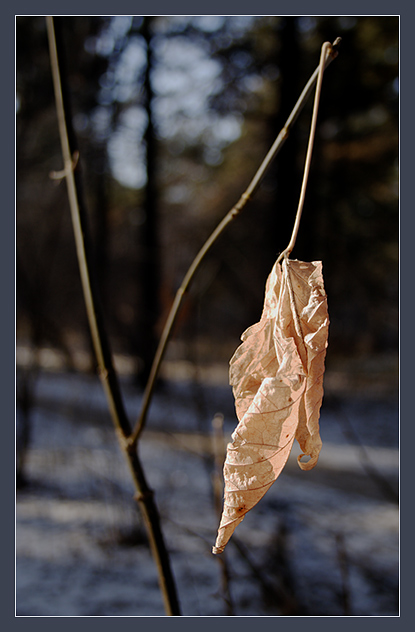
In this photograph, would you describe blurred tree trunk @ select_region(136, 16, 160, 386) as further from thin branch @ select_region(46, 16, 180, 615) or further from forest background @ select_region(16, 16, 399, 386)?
thin branch @ select_region(46, 16, 180, 615)

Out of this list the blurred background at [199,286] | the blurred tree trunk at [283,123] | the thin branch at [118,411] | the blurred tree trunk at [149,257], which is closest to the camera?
the thin branch at [118,411]

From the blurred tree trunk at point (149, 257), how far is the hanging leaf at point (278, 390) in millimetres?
5930

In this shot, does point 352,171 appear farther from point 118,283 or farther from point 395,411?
point 118,283

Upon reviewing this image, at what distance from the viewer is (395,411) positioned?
23.5 ft

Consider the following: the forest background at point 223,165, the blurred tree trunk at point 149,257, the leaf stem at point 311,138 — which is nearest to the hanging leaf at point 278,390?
the leaf stem at point 311,138

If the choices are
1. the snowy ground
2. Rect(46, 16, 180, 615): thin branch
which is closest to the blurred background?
the snowy ground

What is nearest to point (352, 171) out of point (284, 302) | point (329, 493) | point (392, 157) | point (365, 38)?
point (392, 157)

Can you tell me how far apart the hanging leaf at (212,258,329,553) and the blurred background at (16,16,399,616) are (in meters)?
1.73

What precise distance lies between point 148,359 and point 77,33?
12.1ft

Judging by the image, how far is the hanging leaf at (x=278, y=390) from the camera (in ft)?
1.15

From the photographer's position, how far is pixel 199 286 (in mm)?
2771

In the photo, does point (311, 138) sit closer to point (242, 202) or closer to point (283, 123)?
point (242, 202)

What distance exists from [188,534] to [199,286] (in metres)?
1.29

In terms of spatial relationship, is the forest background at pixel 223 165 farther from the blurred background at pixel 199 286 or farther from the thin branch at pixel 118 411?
the thin branch at pixel 118 411
